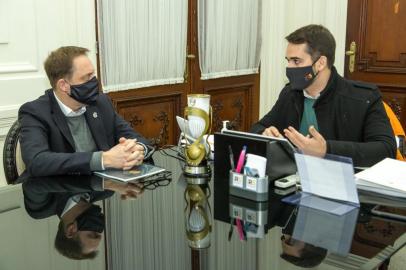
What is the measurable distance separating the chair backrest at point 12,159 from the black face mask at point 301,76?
126 cm

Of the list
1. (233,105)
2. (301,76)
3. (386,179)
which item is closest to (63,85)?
(301,76)

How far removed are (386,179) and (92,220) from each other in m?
0.97

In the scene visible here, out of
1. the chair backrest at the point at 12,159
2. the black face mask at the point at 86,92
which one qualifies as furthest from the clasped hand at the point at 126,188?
the black face mask at the point at 86,92

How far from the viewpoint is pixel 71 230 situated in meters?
1.39

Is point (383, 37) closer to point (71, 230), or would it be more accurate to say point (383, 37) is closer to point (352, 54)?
point (352, 54)

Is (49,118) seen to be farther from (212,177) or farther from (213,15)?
(213,15)

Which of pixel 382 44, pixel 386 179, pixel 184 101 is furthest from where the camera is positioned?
pixel 382 44

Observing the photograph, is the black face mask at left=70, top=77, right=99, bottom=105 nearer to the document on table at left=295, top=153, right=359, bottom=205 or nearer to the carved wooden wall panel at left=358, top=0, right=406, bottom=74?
the document on table at left=295, top=153, right=359, bottom=205

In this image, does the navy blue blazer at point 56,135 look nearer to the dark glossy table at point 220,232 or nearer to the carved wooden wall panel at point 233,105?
the dark glossy table at point 220,232

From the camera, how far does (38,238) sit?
1330 millimetres

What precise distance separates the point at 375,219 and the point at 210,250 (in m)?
0.54

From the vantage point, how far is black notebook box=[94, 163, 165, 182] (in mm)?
1913

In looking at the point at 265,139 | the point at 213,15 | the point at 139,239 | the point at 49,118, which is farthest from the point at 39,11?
the point at 139,239

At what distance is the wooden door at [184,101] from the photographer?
3807 millimetres
